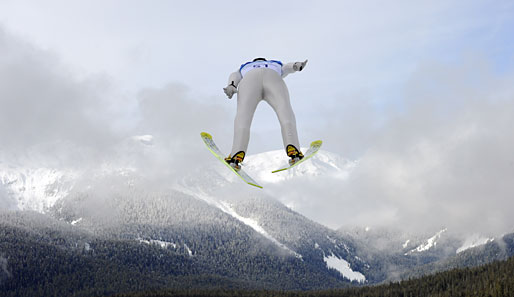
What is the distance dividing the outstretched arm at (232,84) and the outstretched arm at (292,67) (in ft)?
8.47

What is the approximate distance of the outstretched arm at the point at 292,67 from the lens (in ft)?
99.0

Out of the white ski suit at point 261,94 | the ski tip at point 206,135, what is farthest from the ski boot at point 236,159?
the ski tip at point 206,135

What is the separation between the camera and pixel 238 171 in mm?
29422

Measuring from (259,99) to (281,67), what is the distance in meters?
2.28

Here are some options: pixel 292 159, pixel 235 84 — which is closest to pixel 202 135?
pixel 235 84

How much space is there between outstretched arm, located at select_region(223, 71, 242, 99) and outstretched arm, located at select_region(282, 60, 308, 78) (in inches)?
102

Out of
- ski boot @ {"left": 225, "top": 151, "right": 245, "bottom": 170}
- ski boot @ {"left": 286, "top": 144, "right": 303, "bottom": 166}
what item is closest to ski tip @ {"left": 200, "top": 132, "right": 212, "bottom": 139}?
ski boot @ {"left": 225, "top": 151, "right": 245, "bottom": 170}

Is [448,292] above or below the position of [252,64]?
above

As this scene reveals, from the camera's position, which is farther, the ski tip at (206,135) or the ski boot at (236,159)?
the ski tip at (206,135)

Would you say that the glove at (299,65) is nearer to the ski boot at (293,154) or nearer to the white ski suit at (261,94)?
the white ski suit at (261,94)

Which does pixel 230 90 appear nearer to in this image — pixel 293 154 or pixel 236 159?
pixel 236 159

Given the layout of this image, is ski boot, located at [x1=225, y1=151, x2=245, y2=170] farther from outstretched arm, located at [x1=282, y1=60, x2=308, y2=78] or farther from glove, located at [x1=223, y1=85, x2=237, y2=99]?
outstretched arm, located at [x1=282, y1=60, x2=308, y2=78]

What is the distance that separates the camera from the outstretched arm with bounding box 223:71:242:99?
101 feet

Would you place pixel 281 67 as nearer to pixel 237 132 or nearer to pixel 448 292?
pixel 237 132
